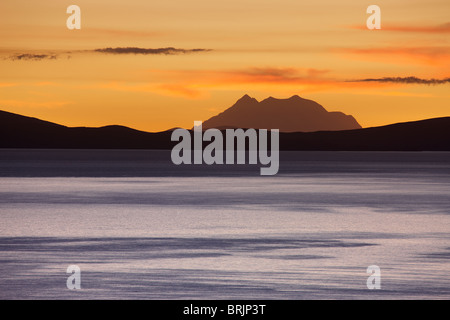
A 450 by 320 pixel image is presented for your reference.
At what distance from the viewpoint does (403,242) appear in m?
28.2

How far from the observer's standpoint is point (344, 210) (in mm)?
44719

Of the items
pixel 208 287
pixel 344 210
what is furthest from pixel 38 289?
pixel 344 210

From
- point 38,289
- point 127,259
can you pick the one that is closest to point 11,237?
point 127,259

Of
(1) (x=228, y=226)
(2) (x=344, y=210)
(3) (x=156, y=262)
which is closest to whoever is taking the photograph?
(3) (x=156, y=262)

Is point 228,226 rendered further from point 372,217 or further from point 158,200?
point 158,200

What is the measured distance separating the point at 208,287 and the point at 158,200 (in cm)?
3507

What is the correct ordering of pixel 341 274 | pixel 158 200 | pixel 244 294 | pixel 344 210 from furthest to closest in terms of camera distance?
pixel 158 200
pixel 344 210
pixel 341 274
pixel 244 294

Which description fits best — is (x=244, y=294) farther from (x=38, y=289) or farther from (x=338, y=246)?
(x=338, y=246)

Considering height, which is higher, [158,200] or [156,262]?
[158,200]

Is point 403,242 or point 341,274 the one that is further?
point 403,242

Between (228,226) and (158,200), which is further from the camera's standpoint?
(158,200)

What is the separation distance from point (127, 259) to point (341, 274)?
20.9ft
